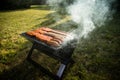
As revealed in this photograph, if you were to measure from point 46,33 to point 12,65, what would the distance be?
161 centimetres

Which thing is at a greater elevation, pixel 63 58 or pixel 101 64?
pixel 63 58

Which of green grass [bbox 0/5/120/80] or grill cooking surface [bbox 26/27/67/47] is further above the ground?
grill cooking surface [bbox 26/27/67/47]

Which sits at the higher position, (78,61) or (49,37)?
(49,37)

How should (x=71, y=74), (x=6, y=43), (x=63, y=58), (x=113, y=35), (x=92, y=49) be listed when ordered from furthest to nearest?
1. (x=113, y=35)
2. (x=6, y=43)
3. (x=92, y=49)
4. (x=71, y=74)
5. (x=63, y=58)

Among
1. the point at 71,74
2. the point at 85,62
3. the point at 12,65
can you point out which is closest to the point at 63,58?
the point at 71,74

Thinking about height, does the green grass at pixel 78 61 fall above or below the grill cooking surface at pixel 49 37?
below

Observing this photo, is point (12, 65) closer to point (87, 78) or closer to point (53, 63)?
point (53, 63)

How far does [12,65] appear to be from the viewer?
4250 millimetres

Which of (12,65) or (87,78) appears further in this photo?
(12,65)

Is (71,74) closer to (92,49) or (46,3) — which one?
(92,49)

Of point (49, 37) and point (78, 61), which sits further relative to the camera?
point (78, 61)

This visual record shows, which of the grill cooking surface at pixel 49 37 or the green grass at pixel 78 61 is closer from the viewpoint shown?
the grill cooking surface at pixel 49 37

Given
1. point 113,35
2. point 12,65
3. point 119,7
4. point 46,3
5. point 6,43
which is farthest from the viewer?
point 46,3

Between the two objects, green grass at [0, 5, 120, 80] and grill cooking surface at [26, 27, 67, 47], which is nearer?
grill cooking surface at [26, 27, 67, 47]
